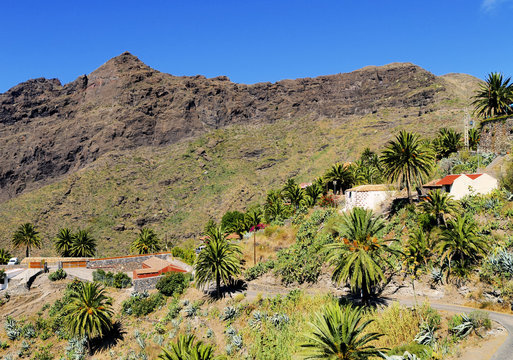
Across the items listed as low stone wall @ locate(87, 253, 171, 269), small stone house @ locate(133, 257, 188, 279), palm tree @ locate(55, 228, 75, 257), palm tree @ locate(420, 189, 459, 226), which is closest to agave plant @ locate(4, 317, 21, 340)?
low stone wall @ locate(87, 253, 171, 269)

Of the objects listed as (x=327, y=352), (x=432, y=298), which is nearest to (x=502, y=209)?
(x=432, y=298)

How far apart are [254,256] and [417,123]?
313 ft

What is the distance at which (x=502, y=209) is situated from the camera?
29656 mm

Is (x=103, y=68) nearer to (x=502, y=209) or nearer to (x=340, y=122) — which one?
(x=340, y=122)

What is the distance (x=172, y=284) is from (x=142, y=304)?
3.83 meters

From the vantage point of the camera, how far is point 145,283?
135 ft

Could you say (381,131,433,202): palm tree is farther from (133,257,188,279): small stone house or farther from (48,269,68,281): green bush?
(48,269,68,281): green bush

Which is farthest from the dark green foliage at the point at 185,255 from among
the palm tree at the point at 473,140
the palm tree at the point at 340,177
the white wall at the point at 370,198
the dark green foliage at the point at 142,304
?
the palm tree at the point at 473,140

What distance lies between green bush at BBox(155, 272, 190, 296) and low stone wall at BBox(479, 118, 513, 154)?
137 feet

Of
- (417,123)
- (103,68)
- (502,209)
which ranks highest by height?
(103,68)

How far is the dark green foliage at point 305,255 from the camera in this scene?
34250 mm

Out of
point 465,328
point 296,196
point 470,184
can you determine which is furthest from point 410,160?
point 296,196

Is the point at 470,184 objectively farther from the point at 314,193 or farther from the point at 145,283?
the point at 145,283

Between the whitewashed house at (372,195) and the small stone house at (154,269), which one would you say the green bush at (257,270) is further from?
the whitewashed house at (372,195)
